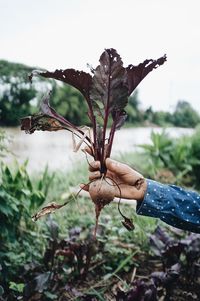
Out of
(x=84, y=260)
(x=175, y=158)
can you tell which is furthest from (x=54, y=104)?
(x=84, y=260)

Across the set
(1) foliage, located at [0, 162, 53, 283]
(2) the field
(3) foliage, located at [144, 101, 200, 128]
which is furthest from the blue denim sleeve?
(3) foliage, located at [144, 101, 200, 128]

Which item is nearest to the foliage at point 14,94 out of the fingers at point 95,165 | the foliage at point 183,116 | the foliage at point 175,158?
the foliage at point 175,158

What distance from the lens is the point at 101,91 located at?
122 cm

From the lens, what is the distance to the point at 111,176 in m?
1.40

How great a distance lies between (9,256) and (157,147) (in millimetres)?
4074

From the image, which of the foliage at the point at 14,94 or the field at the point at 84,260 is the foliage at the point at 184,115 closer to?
the foliage at the point at 14,94

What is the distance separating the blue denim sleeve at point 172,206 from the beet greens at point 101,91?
286 mm

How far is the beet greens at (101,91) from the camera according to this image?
3.84 feet

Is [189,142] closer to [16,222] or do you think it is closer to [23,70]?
[16,222]

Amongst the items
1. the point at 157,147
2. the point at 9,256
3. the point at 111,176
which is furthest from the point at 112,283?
the point at 157,147

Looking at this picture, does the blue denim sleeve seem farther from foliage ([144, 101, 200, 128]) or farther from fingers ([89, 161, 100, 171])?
foliage ([144, 101, 200, 128])

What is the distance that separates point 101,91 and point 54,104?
12.7 metres

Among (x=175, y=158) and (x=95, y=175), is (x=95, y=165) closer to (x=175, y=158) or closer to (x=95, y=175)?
(x=95, y=175)

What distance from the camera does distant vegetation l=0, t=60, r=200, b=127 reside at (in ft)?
29.0
